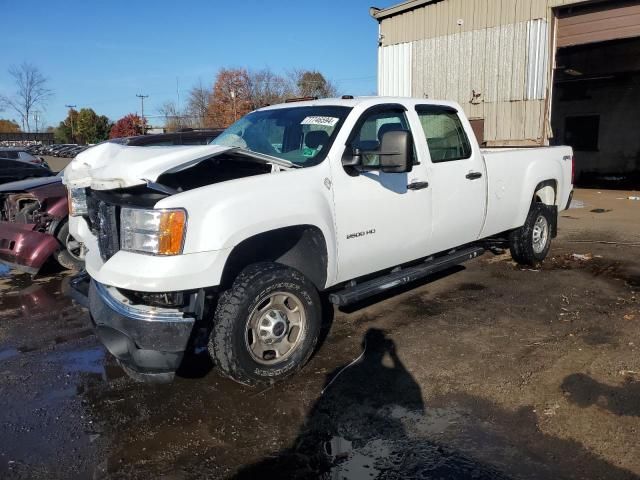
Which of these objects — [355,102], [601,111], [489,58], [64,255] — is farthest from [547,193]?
[601,111]

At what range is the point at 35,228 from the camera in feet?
22.5

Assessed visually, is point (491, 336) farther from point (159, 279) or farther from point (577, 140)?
point (577, 140)

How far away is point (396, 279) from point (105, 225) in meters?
2.37

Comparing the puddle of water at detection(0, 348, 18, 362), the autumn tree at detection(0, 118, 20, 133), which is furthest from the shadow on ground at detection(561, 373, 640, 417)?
the autumn tree at detection(0, 118, 20, 133)

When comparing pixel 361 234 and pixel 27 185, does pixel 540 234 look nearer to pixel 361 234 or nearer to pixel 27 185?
pixel 361 234

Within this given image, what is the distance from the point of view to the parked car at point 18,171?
1270 cm

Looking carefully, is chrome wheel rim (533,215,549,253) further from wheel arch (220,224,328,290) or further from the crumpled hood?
the crumpled hood

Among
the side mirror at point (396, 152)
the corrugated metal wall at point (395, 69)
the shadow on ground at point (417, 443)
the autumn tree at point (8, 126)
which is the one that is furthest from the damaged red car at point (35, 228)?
the autumn tree at point (8, 126)

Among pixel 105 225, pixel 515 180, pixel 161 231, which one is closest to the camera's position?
pixel 161 231

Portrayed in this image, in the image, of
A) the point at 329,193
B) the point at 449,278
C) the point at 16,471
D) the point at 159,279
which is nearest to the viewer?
the point at 16,471

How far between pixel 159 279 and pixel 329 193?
143 centimetres

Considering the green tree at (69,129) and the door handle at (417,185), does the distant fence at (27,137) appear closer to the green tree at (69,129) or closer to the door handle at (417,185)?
the green tree at (69,129)

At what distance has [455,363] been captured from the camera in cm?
418

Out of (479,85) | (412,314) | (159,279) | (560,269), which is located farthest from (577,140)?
(159,279)
